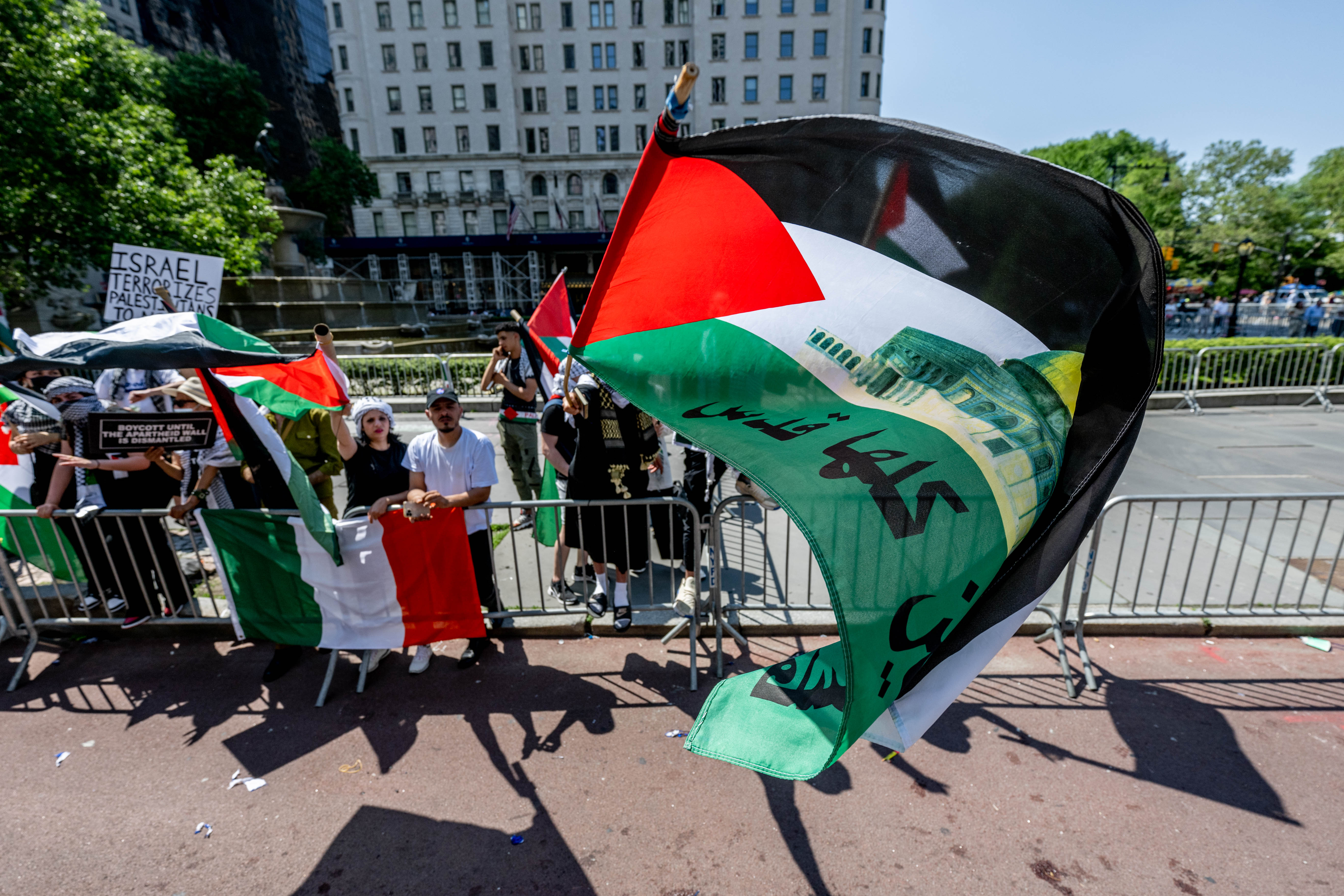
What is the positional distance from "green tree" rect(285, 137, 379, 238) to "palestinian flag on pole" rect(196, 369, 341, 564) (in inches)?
2004

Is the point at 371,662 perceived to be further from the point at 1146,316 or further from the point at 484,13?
the point at 484,13

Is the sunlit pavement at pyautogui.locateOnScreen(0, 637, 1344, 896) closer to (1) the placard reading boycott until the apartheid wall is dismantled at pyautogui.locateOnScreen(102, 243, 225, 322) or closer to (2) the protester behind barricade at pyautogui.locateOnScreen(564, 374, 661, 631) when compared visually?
(2) the protester behind barricade at pyautogui.locateOnScreen(564, 374, 661, 631)

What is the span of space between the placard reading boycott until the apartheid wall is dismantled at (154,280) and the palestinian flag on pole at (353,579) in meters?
3.91

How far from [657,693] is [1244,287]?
45372mm

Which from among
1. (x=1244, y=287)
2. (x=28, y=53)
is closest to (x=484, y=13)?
(x=28, y=53)

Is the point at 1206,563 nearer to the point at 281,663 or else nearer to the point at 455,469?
the point at 455,469

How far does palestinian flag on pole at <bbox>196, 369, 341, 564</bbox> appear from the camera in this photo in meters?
4.05

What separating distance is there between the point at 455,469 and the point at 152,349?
1883 mm

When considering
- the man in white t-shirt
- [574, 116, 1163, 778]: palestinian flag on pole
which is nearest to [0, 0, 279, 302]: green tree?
the man in white t-shirt

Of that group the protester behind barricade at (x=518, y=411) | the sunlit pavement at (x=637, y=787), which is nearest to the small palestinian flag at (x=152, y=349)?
the sunlit pavement at (x=637, y=787)

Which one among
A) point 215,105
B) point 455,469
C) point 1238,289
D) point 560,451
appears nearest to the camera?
point 455,469

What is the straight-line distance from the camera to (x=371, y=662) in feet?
14.8

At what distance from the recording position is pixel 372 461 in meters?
4.66

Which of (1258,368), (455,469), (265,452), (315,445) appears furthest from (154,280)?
(1258,368)
